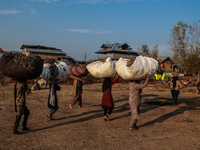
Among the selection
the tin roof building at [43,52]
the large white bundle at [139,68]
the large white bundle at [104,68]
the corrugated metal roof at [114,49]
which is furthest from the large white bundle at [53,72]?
the corrugated metal roof at [114,49]

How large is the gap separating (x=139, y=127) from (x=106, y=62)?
97.7 inches

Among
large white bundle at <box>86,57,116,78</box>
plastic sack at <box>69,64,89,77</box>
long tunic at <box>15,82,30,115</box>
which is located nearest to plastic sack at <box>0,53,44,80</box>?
long tunic at <box>15,82,30,115</box>

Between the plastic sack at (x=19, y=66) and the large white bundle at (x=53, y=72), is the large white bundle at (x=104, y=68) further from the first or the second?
the plastic sack at (x=19, y=66)

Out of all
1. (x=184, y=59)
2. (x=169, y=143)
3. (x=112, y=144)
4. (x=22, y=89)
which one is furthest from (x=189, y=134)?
(x=184, y=59)

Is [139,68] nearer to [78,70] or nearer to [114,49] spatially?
[78,70]

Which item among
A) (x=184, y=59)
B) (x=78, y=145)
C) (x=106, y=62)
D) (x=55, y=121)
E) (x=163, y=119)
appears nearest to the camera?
(x=78, y=145)

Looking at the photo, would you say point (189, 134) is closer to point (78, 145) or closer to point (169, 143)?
point (169, 143)

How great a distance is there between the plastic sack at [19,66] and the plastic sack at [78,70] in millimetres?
2816

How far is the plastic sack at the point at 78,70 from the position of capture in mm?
7759

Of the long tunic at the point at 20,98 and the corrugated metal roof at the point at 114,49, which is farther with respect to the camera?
the corrugated metal roof at the point at 114,49

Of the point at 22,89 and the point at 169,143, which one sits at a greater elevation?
the point at 22,89

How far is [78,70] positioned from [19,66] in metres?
3.20

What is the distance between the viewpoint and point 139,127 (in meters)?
6.30

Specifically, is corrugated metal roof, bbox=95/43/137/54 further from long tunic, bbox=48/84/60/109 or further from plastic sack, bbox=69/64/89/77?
long tunic, bbox=48/84/60/109
